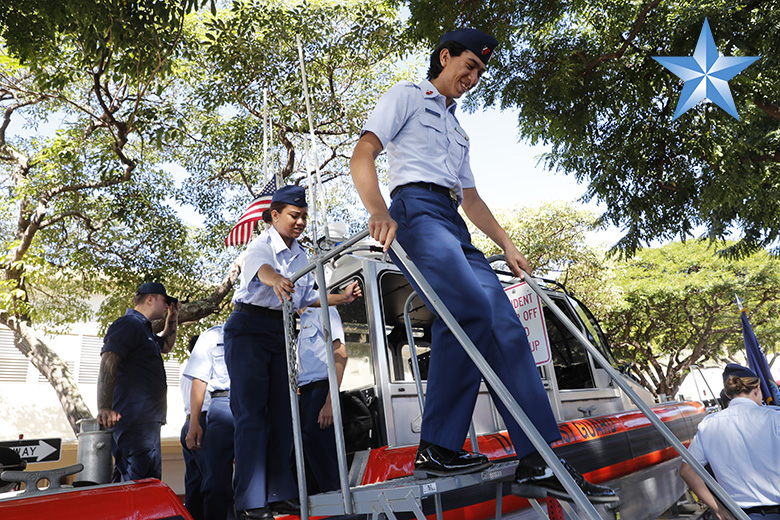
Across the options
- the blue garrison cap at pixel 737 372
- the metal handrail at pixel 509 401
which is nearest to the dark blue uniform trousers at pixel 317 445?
the metal handrail at pixel 509 401

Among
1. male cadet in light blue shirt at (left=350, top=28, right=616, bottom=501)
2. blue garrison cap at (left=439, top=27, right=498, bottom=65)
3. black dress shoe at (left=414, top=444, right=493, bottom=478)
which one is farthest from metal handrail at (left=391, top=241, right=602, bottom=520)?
blue garrison cap at (left=439, top=27, right=498, bottom=65)

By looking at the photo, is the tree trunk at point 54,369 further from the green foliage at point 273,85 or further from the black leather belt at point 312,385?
the black leather belt at point 312,385

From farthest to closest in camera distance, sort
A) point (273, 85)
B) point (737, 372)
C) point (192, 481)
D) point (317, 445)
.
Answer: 1. point (273, 85)
2. point (192, 481)
3. point (737, 372)
4. point (317, 445)

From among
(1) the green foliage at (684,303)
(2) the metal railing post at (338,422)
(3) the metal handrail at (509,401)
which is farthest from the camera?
(1) the green foliage at (684,303)

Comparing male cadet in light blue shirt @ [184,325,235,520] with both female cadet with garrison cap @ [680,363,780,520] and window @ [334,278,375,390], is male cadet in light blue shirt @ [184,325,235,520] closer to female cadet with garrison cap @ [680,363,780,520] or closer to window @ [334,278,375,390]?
window @ [334,278,375,390]

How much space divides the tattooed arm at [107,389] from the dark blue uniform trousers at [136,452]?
0.66ft

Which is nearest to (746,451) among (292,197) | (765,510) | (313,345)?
(765,510)

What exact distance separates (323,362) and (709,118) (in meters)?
6.41

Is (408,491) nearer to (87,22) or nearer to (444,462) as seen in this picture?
(444,462)

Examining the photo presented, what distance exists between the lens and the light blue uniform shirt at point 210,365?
15.4 feet

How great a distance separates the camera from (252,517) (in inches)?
109

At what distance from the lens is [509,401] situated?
179 cm

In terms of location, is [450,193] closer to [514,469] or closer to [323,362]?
[514,469]

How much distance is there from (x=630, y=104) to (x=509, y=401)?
7.28 metres
